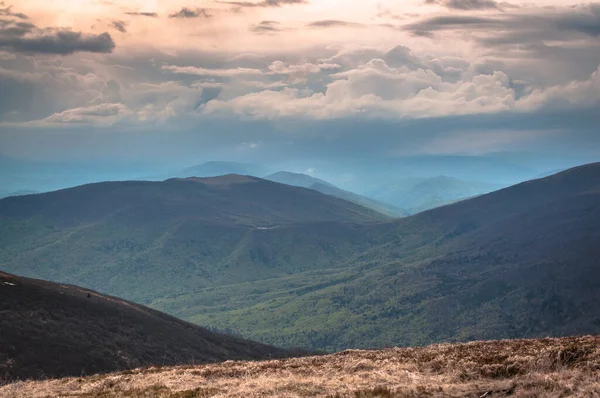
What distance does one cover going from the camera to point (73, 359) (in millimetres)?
117000

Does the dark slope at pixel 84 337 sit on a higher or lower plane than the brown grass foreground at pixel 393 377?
lower

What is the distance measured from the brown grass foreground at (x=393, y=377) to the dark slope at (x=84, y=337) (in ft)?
193

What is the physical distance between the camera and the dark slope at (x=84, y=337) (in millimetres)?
109812

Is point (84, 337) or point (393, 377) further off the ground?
point (393, 377)

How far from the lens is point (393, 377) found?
36.2 meters

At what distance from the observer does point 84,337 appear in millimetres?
131375

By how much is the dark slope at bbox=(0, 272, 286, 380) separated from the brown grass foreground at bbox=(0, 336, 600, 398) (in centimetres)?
5883

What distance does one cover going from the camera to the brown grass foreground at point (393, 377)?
1212 inches

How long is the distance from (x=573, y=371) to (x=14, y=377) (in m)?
88.3

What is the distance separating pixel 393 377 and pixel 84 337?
110 m

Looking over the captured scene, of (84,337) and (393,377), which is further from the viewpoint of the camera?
(84,337)

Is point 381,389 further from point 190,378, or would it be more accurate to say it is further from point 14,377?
point 14,377

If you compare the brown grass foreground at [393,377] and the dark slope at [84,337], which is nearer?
the brown grass foreground at [393,377]

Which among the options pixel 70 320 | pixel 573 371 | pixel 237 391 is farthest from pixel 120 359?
pixel 573 371
